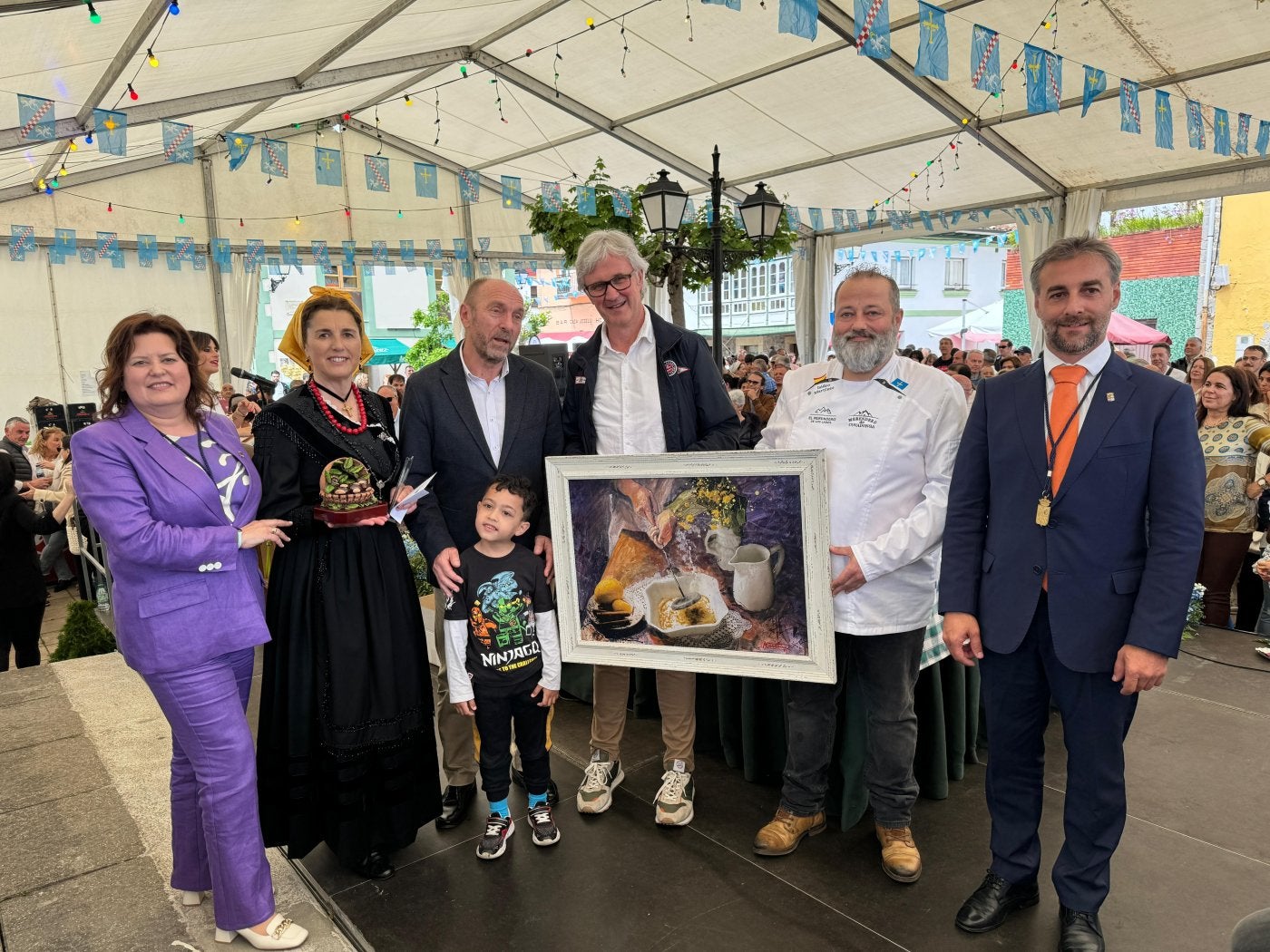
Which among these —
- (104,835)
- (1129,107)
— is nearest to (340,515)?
(104,835)

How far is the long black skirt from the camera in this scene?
252 cm

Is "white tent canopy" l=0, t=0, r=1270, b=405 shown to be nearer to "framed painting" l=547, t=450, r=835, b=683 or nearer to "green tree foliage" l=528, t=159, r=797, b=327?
"green tree foliage" l=528, t=159, r=797, b=327

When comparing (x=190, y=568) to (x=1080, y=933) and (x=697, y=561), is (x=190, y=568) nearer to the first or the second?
(x=697, y=561)

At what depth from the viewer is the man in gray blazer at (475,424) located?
2.75 metres

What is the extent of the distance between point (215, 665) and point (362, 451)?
0.74 m

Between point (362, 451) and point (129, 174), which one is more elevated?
point (129, 174)

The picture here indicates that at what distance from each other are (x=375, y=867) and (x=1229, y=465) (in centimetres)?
527

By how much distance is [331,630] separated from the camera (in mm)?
2506

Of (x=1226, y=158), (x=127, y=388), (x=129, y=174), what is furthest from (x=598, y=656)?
(x=129, y=174)

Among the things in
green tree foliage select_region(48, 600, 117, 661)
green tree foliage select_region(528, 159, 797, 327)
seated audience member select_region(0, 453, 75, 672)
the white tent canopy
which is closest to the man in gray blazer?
seated audience member select_region(0, 453, 75, 672)

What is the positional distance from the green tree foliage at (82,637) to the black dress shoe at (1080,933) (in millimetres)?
5275

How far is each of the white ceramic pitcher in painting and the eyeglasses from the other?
970 mm

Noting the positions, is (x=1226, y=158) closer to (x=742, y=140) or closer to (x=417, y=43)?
(x=742, y=140)

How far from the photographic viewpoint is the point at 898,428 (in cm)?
253
